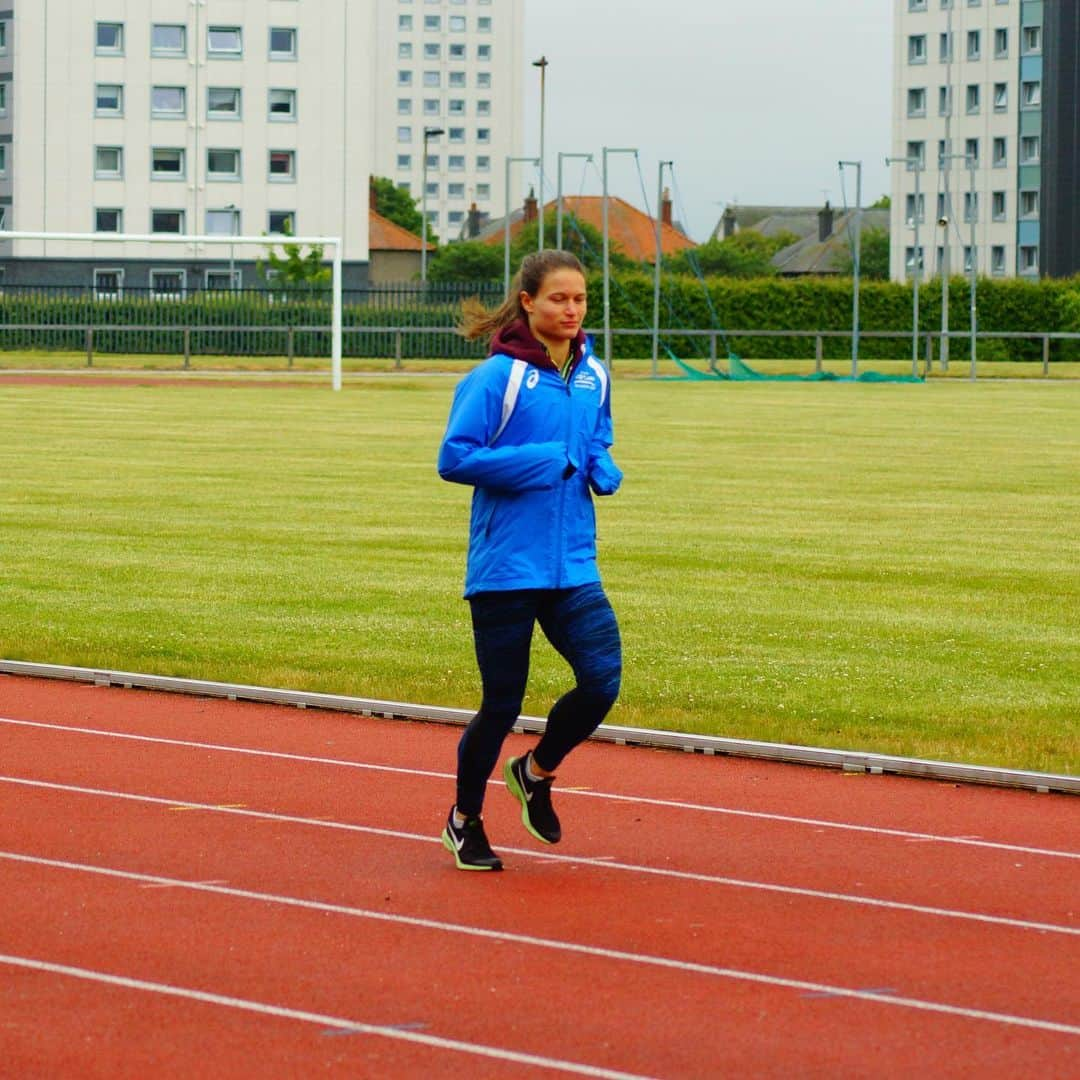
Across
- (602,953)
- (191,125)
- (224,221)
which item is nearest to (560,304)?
(602,953)

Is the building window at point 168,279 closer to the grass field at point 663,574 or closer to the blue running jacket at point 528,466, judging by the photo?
the grass field at point 663,574

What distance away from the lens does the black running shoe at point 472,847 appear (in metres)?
6.60

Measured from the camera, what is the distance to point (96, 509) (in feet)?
63.6

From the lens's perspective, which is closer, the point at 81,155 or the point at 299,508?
the point at 299,508

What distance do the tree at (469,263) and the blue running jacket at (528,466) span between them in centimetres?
11930

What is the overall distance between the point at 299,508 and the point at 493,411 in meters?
13.3

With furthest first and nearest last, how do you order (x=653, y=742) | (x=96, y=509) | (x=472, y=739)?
1. (x=96, y=509)
2. (x=653, y=742)
3. (x=472, y=739)

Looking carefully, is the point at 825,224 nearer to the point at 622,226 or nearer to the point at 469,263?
the point at 622,226

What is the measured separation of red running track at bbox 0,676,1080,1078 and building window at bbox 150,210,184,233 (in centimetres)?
7893

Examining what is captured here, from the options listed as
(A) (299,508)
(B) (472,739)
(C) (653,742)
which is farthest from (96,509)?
(B) (472,739)

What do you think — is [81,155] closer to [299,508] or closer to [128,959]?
[299,508]

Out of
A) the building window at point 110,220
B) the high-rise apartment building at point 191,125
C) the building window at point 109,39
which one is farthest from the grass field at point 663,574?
the building window at point 109,39

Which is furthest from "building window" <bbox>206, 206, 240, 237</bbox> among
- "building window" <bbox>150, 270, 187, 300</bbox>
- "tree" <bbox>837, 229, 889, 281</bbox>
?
"tree" <bbox>837, 229, 889, 281</bbox>

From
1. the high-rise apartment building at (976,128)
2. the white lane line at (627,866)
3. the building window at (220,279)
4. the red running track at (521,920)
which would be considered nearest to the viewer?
the red running track at (521,920)
